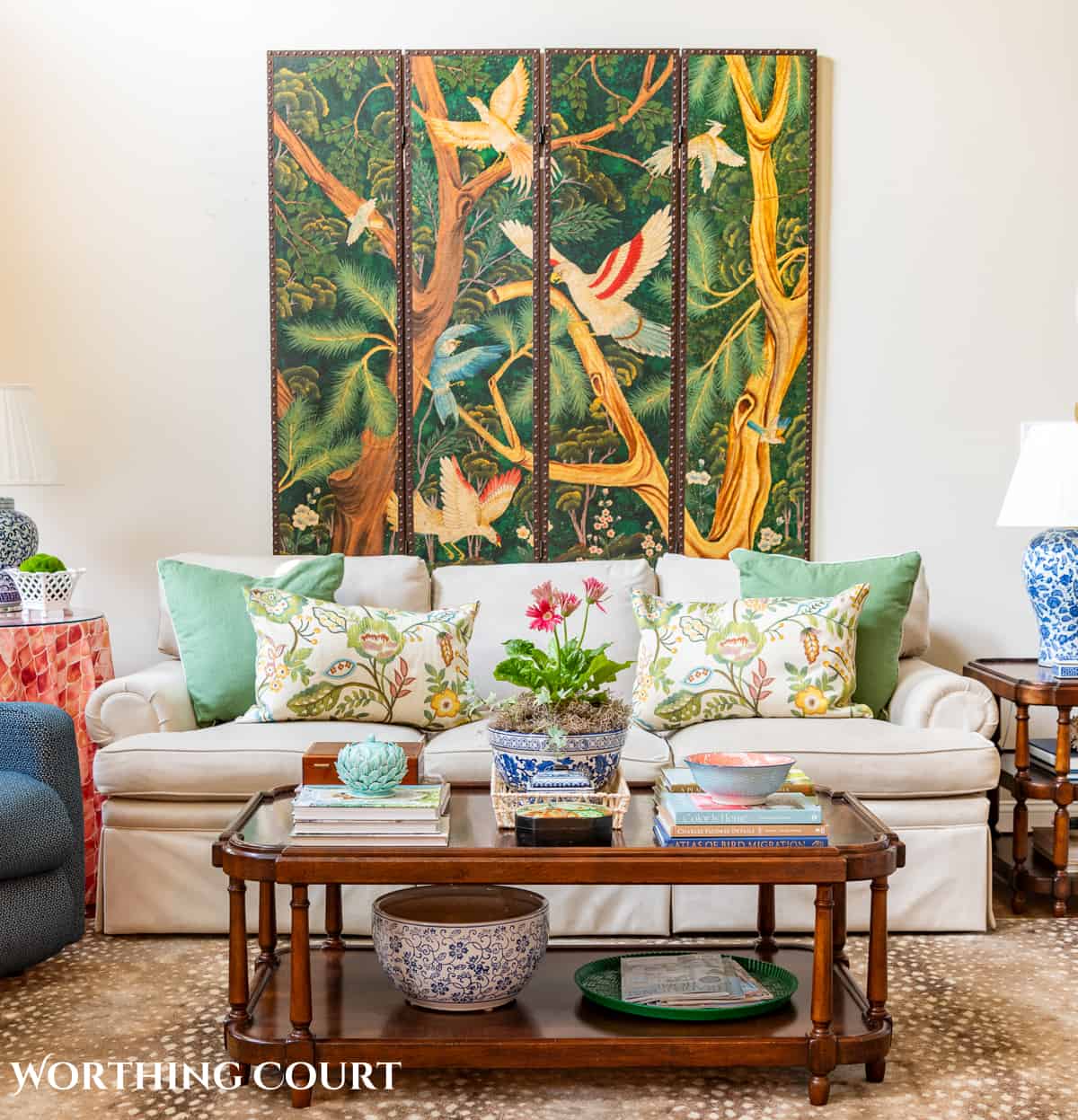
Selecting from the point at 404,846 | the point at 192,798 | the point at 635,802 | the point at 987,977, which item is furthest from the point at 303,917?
the point at 987,977

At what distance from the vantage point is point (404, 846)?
2.24 m

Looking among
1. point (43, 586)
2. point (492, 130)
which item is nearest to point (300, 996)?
point (43, 586)

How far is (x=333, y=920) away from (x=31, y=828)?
2.22ft

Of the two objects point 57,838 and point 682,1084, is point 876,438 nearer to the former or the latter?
point 682,1084

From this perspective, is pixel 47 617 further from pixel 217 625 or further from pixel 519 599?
pixel 519 599

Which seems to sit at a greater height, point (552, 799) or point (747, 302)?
point (747, 302)

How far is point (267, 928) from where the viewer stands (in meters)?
2.56

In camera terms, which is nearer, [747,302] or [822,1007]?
[822,1007]

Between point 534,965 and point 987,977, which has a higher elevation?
point 534,965

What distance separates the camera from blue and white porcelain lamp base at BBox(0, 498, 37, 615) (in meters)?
3.65

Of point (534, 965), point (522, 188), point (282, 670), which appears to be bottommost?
point (534, 965)

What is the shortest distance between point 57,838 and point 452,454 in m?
1.74

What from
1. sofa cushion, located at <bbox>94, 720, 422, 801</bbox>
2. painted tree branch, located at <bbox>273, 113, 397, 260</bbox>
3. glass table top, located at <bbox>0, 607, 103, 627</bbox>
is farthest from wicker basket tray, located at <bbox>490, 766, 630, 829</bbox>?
painted tree branch, located at <bbox>273, 113, 397, 260</bbox>
